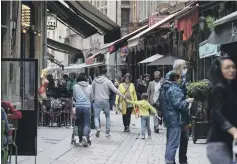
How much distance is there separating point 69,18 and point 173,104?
18.2 m

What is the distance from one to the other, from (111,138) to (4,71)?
326 cm

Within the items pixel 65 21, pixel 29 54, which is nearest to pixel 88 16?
pixel 29 54

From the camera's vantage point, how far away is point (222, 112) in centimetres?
625

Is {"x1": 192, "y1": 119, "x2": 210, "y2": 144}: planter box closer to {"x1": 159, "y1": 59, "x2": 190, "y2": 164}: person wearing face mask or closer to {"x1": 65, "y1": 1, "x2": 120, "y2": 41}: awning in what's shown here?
{"x1": 159, "y1": 59, "x2": 190, "y2": 164}: person wearing face mask

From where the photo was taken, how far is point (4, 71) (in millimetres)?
16219

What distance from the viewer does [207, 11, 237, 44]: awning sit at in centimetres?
1102

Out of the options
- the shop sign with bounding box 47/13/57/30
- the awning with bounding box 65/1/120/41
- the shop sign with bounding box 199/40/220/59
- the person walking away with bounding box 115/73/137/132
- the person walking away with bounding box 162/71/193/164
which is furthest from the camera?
the shop sign with bounding box 47/13/57/30

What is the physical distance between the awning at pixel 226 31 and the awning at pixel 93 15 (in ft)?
30.2

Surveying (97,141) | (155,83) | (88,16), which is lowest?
(97,141)

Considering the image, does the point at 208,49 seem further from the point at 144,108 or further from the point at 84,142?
the point at 84,142

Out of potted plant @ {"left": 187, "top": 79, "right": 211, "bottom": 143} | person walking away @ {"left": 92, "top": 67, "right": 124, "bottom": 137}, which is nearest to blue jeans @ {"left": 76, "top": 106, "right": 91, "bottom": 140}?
person walking away @ {"left": 92, "top": 67, "right": 124, "bottom": 137}

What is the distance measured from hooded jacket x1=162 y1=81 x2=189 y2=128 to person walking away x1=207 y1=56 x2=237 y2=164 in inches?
141

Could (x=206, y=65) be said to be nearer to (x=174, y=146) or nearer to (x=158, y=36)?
(x=158, y=36)

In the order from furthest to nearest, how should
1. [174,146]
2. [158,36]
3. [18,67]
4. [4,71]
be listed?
[158,36] → [4,71] → [18,67] → [174,146]
